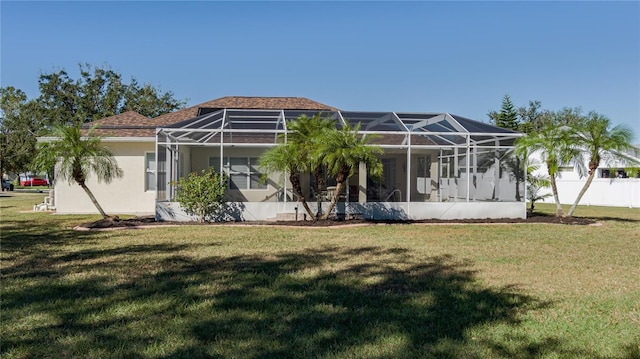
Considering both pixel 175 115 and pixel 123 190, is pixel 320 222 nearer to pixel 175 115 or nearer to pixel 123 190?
pixel 123 190

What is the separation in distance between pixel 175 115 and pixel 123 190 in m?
5.64

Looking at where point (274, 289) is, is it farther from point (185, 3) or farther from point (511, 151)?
point (511, 151)

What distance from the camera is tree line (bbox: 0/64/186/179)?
41.9m

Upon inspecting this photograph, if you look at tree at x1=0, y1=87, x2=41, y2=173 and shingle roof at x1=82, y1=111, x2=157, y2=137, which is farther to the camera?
tree at x1=0, y1=87, x2=41, y2=173

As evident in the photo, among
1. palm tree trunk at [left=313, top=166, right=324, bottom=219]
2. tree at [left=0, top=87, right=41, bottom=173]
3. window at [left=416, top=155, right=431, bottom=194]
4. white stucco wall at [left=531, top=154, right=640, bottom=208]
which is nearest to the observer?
palm tree trunk at [left=313, top=166, right=324, bottom=219]

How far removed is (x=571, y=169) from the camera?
3209 centimetres

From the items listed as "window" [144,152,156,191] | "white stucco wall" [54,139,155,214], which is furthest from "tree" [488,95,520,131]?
"white stucco wall" [54,139,155,214]

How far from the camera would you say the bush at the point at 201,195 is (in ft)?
46.5

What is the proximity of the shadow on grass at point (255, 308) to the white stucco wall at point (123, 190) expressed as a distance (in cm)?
1061

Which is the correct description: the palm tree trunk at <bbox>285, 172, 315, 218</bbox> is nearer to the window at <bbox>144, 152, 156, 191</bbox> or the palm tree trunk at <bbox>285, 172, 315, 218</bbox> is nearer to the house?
the house

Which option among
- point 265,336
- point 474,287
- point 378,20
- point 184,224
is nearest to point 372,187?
point 378,20

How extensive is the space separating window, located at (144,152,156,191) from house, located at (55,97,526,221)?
4 centimetres

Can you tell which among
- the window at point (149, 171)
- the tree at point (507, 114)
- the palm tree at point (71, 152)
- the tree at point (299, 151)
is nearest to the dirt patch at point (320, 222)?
the tree at point (299, 151)

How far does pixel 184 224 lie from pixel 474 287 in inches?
377
